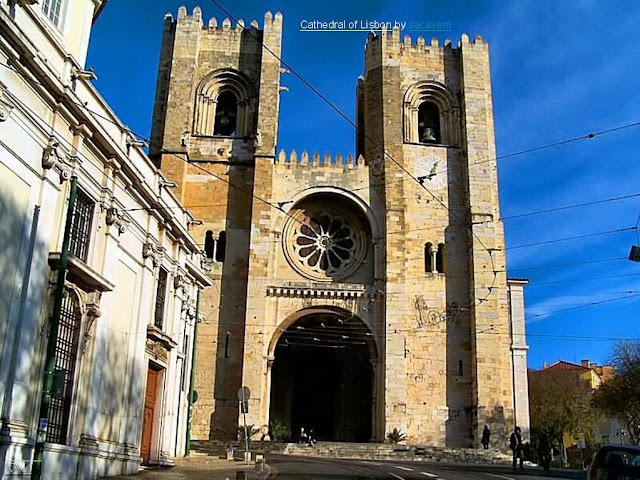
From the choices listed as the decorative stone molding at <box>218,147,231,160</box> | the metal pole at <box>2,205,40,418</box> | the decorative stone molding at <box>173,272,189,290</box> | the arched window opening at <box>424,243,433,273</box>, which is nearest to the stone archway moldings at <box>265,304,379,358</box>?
the arched window opening at <box>424,243,433,273</box>

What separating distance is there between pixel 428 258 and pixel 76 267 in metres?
21.2

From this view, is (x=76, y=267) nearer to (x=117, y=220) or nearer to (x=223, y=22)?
(x=117, y=220)

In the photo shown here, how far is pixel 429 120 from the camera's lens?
34.7 metres

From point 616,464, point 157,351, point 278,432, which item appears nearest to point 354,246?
point 278,432

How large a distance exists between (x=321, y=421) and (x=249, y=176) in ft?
42.1

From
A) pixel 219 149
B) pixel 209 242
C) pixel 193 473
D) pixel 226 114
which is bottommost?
pixel 193 473

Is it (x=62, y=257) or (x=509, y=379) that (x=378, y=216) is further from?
(x=62, y=257)

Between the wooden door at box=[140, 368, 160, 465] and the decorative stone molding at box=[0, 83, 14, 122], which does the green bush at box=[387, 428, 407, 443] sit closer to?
the wooden door at box=[140, 368, 160, 465]

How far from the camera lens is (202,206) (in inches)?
1231

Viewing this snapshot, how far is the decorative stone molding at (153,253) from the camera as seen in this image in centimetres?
1612

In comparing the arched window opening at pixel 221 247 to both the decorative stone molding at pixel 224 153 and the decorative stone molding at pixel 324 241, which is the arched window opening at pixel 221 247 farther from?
the decorative stone molding at pixel 224 153

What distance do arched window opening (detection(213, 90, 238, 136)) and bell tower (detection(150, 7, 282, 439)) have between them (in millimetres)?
47

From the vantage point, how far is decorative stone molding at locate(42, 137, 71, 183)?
11516mm

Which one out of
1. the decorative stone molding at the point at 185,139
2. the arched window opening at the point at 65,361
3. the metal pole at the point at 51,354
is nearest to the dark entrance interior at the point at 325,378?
the decorative stone molding at the point at 185,139
